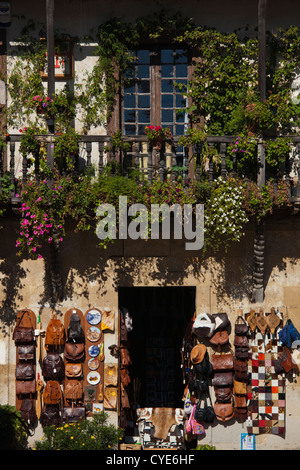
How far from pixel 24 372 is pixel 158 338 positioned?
2.88 metres

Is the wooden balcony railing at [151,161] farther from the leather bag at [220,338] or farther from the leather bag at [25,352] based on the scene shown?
the leather bag at [25,352]

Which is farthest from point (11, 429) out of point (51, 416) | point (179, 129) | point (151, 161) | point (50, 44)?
point (50, 44)

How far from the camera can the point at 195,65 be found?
11289mm

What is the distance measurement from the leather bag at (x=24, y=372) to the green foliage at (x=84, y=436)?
0.72 meters

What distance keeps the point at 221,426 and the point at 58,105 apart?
4.82 metres

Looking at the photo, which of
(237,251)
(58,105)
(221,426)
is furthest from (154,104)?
(221,426)

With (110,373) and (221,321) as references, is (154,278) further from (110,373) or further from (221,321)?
(110,373)

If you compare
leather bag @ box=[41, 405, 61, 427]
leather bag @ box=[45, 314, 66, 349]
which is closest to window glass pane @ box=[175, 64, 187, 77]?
leather bag @ box=[45, 314, 66, 349]

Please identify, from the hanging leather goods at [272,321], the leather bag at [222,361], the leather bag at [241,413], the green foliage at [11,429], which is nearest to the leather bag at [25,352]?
the green foliage at [11,429]

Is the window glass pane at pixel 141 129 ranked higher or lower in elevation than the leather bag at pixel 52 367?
higher

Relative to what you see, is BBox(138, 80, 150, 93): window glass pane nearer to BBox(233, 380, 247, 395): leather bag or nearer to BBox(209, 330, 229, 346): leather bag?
BBox(209, 330, 229, 346): leather bag

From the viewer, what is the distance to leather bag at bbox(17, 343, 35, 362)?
35.7ft

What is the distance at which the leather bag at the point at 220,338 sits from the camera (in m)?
11.0

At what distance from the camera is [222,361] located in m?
11.0
